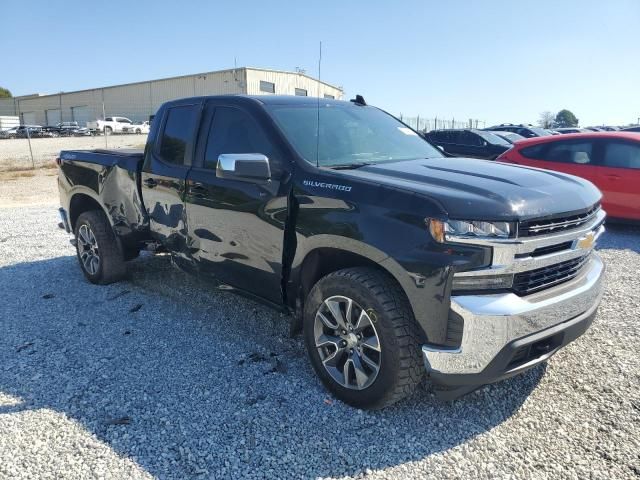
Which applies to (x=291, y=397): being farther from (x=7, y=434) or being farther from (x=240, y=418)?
(x=7, y=434)

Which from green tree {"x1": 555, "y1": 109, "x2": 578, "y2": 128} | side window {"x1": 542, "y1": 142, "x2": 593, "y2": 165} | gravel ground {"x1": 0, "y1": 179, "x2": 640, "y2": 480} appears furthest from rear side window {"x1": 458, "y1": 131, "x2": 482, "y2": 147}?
green tree {"x1": 555, "y1": 109, "x2": 578, "y2": 128}

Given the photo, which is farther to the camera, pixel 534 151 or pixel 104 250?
pixel 534 151

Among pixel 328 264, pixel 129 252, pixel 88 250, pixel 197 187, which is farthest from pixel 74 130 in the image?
pixel 328 264

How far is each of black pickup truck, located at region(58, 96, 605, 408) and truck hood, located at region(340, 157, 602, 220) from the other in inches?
0.5

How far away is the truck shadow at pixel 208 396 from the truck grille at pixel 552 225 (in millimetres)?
1140

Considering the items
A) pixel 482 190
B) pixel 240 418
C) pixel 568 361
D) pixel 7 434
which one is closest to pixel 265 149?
pixel 482 190

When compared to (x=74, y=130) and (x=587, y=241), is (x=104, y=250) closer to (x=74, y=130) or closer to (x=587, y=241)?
(x=587, y=241)

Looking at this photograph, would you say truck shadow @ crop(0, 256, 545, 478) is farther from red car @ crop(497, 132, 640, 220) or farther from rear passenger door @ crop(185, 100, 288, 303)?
red car @ crop(497, 132, 640, 220)

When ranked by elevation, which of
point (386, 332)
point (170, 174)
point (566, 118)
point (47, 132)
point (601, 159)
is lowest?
point (386, 332)

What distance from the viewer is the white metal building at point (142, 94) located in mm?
45094

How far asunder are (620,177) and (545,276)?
5.94 metres

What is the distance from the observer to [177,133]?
14.6 feet

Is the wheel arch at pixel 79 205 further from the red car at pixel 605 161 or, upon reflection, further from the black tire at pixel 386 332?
the red car at pixel 605 161

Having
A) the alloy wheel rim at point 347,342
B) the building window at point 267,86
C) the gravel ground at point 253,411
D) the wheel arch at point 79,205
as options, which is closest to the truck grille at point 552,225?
the alloy wheel rim at point 347,342
